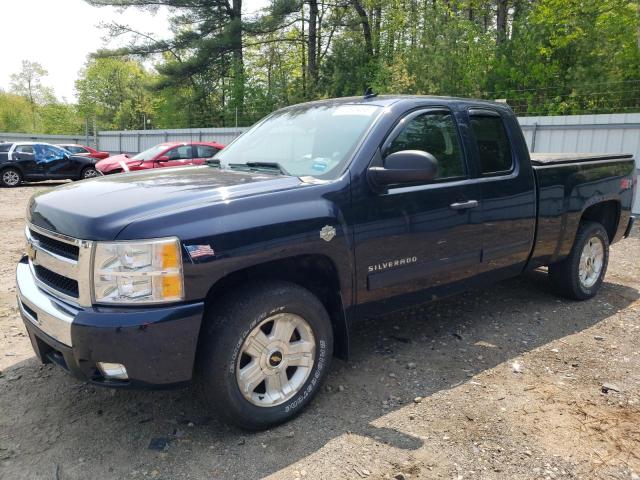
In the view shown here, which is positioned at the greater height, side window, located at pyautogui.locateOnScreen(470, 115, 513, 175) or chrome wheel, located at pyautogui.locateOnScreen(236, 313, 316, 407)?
side window, located at pyautogui.locateOnScreen(470, 115, 513, 175)

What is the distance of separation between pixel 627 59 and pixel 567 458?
49.7 ft

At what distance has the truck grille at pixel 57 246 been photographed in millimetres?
2676

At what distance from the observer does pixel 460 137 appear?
3.99 metres

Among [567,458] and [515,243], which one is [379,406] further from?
[515,243]

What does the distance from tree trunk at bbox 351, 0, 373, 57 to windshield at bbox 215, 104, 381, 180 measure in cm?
2312

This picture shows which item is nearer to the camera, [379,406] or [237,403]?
[237,403]

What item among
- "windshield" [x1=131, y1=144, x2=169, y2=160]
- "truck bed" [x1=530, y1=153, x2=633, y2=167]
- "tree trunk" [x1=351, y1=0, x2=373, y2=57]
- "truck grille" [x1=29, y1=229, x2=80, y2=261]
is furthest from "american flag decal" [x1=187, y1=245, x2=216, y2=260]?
"tree trunk" [x1=351, y1=0, x2=373, y2=57]

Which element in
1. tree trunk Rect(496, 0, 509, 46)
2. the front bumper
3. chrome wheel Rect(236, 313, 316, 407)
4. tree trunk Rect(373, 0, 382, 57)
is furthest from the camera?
tree trunk Rect(373, 0, 382, 57)

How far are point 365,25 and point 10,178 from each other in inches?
693

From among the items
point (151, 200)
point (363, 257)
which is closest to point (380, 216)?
point (363, 257)

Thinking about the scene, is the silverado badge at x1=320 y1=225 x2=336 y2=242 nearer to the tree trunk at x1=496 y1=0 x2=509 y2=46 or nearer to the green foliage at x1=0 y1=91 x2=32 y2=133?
the tree trunk at x1=496 y1=0 x2=509 y2=46

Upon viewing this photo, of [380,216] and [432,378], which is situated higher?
[380,216]

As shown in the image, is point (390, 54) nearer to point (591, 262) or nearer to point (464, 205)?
point (591, 262)

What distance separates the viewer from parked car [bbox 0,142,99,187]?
16.6 m
